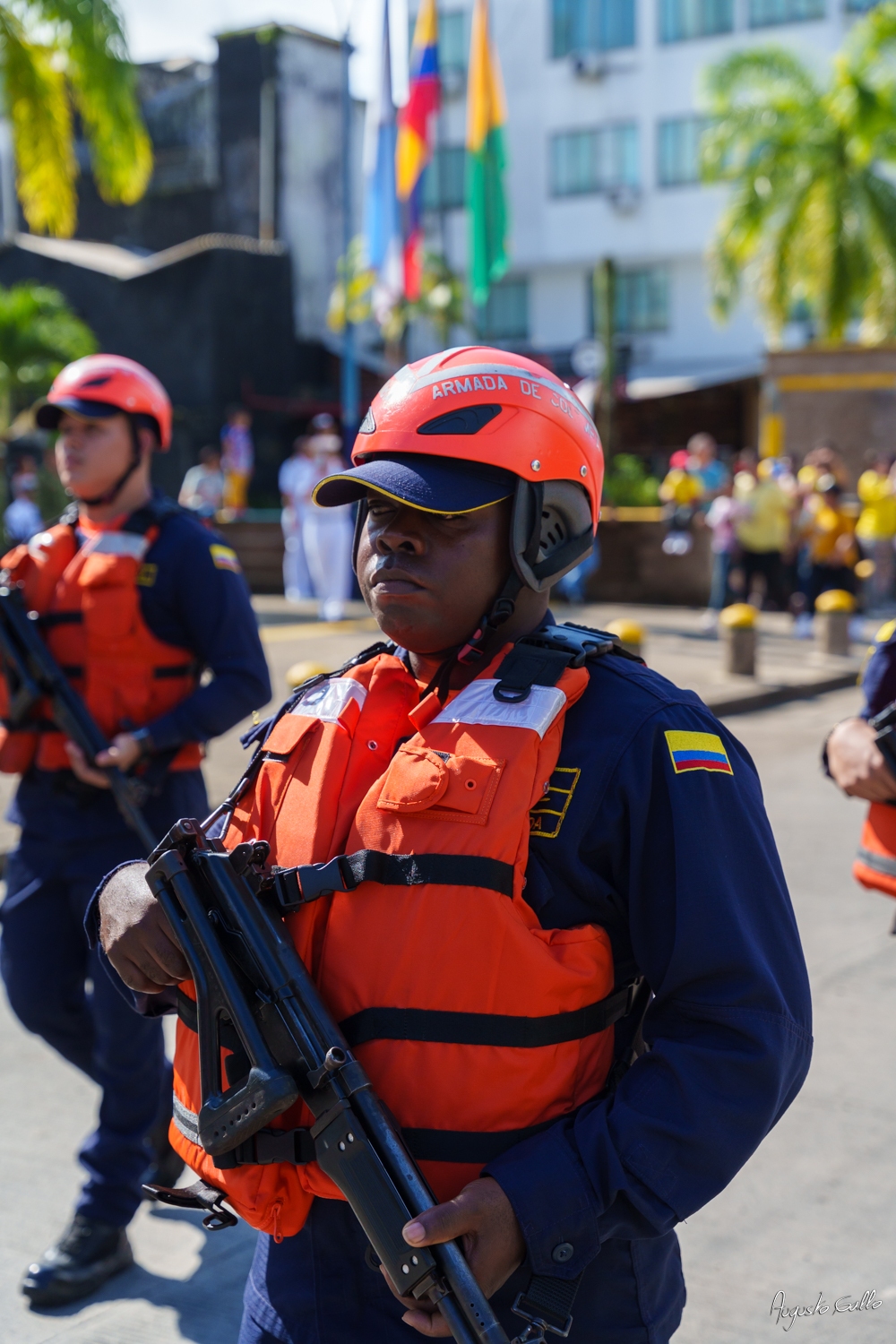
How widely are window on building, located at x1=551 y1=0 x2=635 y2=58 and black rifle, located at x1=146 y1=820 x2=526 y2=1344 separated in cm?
3879

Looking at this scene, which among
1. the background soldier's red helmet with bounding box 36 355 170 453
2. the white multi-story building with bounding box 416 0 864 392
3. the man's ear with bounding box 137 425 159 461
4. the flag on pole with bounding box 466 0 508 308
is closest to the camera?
the background soldier's red helmet with bounding box 36 355 170 453

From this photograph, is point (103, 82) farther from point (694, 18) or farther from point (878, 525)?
point (694, 18)

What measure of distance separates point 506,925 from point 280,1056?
34 cm

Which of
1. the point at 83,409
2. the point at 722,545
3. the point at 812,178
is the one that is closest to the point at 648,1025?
the point at 83,409

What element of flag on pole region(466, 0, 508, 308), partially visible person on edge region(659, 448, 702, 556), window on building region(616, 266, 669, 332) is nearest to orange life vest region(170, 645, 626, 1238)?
flag on pole region(466, 0, 508, 308)

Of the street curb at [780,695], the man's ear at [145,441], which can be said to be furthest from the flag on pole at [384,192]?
the man's ear at [145,441]

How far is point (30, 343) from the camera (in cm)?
2052

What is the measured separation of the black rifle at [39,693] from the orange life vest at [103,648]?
0.05 m

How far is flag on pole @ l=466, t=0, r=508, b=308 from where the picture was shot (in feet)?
55.7

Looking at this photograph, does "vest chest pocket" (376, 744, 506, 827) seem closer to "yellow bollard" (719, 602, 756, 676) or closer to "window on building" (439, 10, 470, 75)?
"yellow bollard" (719, 602, 756, 676)

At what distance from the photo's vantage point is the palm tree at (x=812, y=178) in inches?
1053

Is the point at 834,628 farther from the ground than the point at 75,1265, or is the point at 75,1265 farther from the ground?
the point at 834,628

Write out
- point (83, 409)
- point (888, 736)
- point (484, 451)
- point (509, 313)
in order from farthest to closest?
point (509, 313) → point (83, 409) → point (888, 736) → point (484, 451)

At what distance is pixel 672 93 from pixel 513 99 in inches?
177
